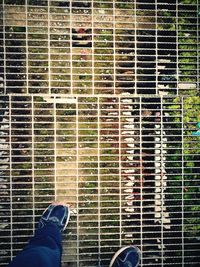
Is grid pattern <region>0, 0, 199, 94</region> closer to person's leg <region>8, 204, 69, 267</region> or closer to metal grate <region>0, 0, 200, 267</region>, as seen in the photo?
metal grate <region>0, 0, 200, 267</region>

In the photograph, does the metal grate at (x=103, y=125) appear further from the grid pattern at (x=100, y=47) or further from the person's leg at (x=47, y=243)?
the person's leg at (x=47, y=243)

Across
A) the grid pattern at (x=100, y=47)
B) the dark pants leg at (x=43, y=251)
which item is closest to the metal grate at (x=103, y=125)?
the grid pattern at (x=100, y=47)

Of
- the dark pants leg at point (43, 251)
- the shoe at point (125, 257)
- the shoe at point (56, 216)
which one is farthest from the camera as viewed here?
the shoe at point (125, 257)

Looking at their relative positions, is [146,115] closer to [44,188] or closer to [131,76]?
[131,76]

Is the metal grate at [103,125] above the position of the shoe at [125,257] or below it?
above

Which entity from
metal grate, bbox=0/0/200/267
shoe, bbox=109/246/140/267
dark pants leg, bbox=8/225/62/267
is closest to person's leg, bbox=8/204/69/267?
dark pants leg, bbox=8/225/62/267

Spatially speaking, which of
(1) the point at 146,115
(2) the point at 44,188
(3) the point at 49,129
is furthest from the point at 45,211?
(1) the point at 146,115

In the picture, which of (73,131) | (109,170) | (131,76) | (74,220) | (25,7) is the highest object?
(25,7)
